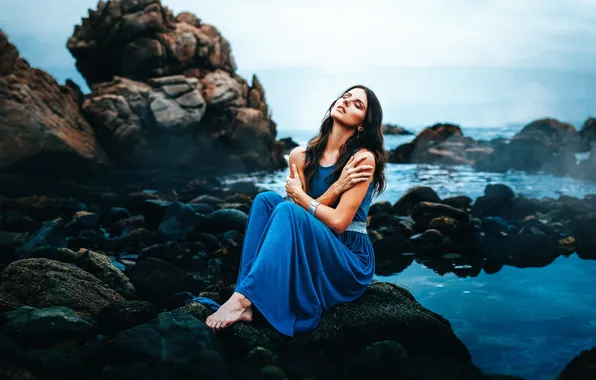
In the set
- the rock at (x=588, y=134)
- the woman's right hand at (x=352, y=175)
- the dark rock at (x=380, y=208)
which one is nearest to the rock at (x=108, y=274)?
the woman's right hand at (x=352, y=175)

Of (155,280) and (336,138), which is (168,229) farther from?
(336,138)

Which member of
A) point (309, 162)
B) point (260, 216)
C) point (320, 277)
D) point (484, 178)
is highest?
point (309, 162)

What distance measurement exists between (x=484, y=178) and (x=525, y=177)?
8.10 feet

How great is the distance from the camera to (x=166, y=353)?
3.43 meters

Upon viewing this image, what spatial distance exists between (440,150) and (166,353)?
34.5m

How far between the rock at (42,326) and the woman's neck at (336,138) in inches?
105

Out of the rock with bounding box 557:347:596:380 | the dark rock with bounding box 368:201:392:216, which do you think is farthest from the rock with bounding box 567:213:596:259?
the rock with bounding box 557:347:596:380

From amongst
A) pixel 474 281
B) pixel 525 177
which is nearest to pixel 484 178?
pixel 525 177

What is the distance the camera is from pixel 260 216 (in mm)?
4414

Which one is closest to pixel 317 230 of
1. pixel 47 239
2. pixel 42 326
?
pixel 42 326

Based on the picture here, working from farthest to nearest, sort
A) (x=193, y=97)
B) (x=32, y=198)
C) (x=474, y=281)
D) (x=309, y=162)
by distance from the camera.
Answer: (x=193, y=97) < (x=32, y=198) < (x=474, y=281) < (x=309, y=162)

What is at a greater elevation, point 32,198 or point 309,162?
point 309,162

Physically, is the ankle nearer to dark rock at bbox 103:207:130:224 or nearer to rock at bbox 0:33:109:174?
dark rock at bbox 103:207:130:224

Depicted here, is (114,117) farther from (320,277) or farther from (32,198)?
(320,277)
